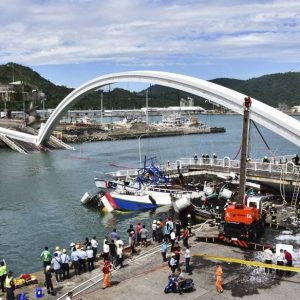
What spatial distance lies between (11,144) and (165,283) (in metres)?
69.2

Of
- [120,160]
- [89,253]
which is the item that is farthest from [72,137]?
[89,253]

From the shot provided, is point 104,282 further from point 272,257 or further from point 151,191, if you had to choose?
point 151,191

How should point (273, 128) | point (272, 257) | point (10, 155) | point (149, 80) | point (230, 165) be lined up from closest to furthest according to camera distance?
point (272, 257) < point (273, 128) < point (230, 165) < point (149, 80) < point (10, 155)

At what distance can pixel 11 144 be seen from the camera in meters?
80.8

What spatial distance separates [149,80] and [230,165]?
1420 centimetres

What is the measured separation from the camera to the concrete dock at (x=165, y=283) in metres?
15.0

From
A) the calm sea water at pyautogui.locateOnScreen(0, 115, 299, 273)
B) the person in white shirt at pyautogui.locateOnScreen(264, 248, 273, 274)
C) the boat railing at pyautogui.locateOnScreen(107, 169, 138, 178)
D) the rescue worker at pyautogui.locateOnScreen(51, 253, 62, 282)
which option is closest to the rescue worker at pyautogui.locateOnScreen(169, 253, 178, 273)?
the person in white shirt at pyautogui.locateOnScreen(264, 248, 273, 274)

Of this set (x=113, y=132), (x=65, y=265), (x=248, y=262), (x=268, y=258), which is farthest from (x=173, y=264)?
(x=113, y=132)

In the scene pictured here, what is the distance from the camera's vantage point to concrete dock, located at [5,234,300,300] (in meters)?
15.0

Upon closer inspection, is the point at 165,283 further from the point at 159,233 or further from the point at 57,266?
the point at 159,233

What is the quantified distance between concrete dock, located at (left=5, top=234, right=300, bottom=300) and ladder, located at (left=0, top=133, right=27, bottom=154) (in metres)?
62.4

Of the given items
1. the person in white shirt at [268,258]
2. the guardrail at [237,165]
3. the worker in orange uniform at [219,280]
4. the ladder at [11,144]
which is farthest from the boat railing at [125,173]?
the ladder at [11,144]

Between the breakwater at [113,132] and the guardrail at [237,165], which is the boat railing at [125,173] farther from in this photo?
the breakwater at [113,132]

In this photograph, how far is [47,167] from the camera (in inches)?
2319
